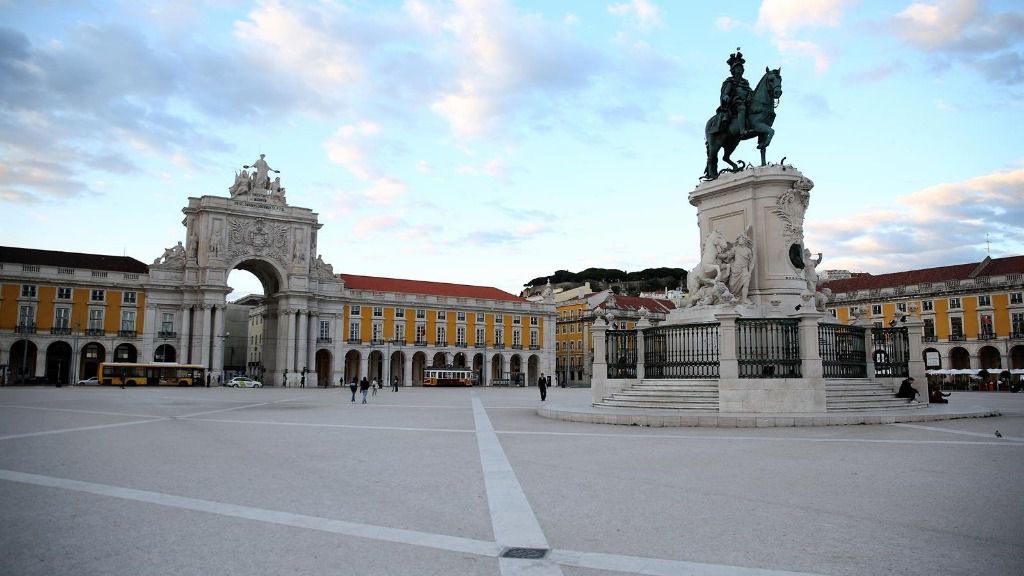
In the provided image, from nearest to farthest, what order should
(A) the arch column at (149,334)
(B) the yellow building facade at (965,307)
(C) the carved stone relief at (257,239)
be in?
(B) the yellow building facade at (965,307), (A) the arch column at (149,334), (C) the carved stone relief at (257,239)

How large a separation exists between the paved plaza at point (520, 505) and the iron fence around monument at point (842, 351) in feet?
14.5

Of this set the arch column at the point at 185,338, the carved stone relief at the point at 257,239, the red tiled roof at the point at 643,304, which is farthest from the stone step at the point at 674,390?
the red tiled roof at the point at 643,304

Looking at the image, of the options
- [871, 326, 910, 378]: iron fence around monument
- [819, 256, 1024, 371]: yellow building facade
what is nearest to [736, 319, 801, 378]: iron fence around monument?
[871, 326, 910, 378]: iron fence around monument

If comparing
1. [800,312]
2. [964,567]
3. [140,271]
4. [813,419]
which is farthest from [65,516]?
[140,271]

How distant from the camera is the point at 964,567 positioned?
185 inches

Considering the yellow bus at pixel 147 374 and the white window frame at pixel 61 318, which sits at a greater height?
the white window frame at pixel 61 318

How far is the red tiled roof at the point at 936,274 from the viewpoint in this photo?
209ft

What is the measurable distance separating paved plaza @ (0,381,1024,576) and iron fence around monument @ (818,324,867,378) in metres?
4.43

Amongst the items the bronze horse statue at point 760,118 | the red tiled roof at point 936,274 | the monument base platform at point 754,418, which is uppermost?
the red tiled roof at point 936,274

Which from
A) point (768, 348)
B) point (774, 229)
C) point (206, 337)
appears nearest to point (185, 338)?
point (206, 337)

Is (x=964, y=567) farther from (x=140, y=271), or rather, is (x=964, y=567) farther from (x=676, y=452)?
(x=140, y=271)

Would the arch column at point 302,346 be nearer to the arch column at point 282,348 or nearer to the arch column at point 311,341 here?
the arch column at point 311,341

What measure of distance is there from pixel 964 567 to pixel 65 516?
7.13 metres

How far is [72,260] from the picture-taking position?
65.4 metres
